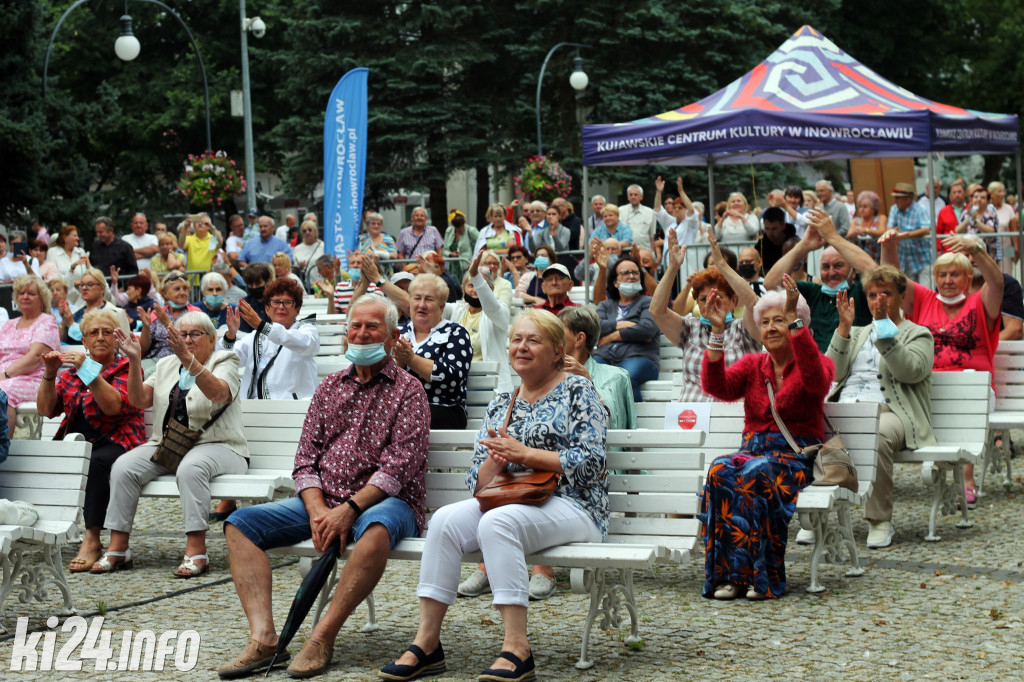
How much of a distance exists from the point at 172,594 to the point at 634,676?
290cm

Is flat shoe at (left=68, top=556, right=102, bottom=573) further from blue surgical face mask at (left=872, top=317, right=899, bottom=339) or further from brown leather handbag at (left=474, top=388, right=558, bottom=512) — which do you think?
blue surgical face mask at (left=872, top=317, right=899, bottom=339)

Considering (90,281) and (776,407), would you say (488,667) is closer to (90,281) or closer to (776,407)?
(776,407)

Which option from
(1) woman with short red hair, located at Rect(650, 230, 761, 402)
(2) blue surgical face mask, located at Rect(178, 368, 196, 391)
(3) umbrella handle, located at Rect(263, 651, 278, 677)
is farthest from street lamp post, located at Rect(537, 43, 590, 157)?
(3) umbrella handle, located at Rect(263, 651, 278, 677)

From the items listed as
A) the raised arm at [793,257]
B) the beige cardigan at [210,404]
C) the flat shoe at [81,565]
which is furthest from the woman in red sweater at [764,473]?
the flat shoe at [81,565]

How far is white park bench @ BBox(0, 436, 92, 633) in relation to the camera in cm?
697

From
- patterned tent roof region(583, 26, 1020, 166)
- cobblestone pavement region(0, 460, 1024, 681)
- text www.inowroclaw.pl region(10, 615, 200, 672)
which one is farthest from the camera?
patterned tent roof region(583, 26, 1020, 166)

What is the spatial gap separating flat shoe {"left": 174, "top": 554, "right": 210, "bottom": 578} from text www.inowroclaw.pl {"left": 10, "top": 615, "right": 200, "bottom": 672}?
1083mm

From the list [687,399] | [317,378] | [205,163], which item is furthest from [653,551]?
[205,163]

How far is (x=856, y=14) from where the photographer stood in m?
40.6

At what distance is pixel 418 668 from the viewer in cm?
580

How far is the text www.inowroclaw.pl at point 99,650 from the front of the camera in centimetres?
620

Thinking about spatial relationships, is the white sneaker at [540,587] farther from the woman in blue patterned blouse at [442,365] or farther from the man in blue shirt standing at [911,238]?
the man in blue shirt standing at [911,238]

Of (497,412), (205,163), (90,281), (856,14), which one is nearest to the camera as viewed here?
(497,412)

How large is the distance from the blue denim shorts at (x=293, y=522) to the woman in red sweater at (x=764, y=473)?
1.72 meters
